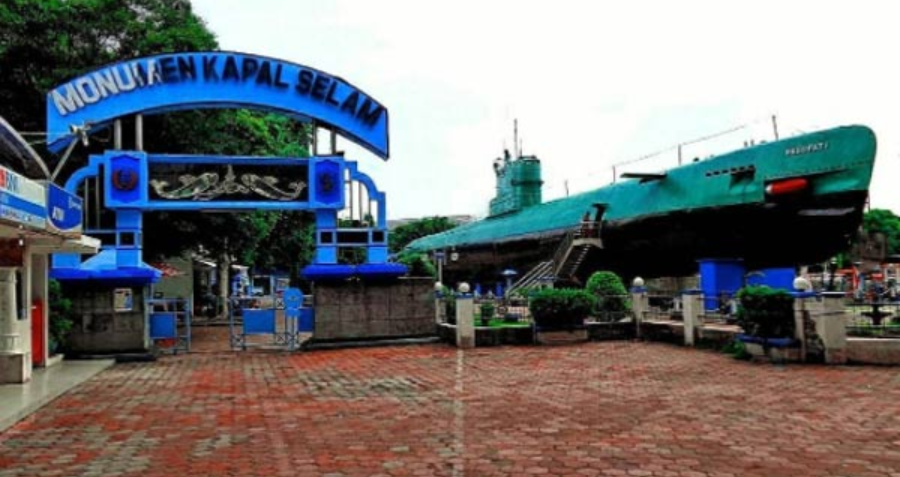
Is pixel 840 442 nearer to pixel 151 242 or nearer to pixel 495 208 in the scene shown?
pixel 151 242

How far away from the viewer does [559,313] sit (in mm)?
17750

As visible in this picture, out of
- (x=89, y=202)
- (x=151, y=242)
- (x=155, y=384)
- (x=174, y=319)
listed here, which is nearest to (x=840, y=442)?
(x=155, y=384)

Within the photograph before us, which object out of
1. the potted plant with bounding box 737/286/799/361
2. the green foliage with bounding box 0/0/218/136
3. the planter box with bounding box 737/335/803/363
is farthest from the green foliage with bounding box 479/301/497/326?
the green foliage with bounding box 0/0/218/136

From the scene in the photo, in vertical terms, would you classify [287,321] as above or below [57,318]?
below

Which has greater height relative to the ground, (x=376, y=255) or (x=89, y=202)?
(x=89, y=202)

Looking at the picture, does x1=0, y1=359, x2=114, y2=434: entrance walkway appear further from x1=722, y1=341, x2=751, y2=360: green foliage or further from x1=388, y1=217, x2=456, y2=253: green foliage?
x1=388, y1=217, x2=456, y2=253: green foliage

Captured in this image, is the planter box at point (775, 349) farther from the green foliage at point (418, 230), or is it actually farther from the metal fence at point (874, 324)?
the green foliage at point (418, 230)

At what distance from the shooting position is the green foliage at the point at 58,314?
1527 centimetres

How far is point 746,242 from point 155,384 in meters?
15.2

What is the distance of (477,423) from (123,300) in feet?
36.4

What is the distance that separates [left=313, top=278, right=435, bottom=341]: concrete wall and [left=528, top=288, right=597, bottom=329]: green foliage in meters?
2.51

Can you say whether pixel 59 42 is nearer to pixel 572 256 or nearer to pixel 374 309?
pixel 374 309

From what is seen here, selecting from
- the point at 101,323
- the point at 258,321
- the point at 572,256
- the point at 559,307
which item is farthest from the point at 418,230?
the point at 101,323

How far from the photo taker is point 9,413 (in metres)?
9.12
